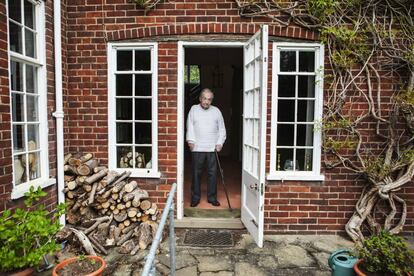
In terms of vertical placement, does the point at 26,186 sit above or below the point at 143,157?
below

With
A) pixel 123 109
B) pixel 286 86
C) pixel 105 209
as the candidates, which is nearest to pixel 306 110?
pixel 286 86

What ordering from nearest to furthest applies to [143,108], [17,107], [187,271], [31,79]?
[187,271] < [17,107] < [31,79] < [143,108]

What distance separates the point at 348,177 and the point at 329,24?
202 cm

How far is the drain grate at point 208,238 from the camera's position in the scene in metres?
3.85

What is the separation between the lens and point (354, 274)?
2754 mm

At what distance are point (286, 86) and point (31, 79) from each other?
126 inches

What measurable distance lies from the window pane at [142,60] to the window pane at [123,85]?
20 centimetres

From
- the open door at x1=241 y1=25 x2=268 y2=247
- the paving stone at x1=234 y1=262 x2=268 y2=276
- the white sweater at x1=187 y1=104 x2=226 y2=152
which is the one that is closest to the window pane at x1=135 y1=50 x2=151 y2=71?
the white sweater at x1=187 y1=104 x2=226 y2=152

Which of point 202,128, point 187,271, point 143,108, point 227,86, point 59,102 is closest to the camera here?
point 187,271

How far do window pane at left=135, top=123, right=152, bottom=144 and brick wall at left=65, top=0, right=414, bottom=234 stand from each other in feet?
Answer: 0.69

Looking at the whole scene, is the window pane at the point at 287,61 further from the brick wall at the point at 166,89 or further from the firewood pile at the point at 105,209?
the firewood pile at the point at 105,209

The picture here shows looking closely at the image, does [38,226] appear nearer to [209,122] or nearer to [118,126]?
[118,126]

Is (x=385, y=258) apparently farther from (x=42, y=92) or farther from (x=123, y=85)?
(x=42, y=92)

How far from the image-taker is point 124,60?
4.27 metres
